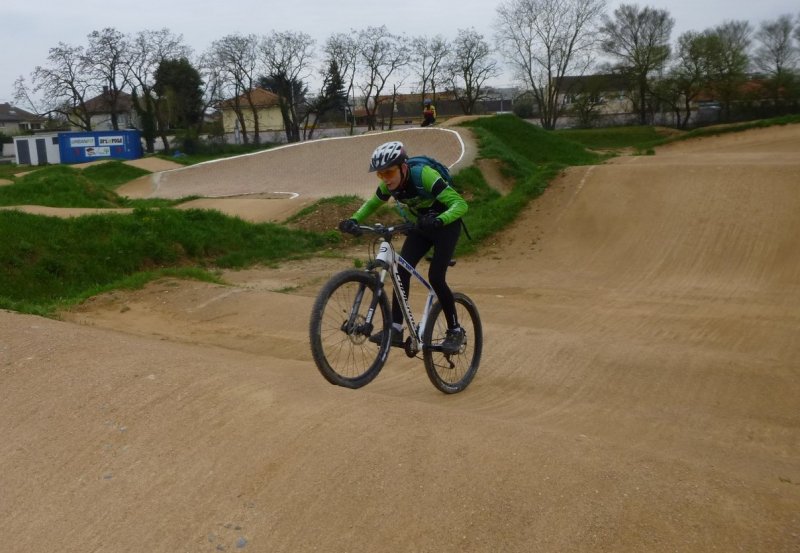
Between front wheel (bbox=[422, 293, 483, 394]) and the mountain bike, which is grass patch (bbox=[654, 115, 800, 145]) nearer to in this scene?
front wheel (bbox=[422, 293, 483, 394])

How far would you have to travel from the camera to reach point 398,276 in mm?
5207

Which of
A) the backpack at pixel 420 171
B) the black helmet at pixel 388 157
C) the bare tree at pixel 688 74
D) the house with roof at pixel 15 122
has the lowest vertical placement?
the backpack at pixel 420 171

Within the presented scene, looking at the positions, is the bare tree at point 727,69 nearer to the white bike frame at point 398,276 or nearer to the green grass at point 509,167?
the green grass at point 509,167

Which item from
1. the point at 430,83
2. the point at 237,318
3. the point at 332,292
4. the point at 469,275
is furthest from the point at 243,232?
the point at 430,83

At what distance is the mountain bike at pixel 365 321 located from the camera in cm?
466

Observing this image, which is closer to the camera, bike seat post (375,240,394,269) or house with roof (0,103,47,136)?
bike seat post (375,240,394,269)

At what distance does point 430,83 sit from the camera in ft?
190

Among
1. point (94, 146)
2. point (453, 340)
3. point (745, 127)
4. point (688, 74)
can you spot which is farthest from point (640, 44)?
point (453, 340)

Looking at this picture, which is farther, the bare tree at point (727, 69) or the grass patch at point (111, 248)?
the bare tree at point (727, 69)

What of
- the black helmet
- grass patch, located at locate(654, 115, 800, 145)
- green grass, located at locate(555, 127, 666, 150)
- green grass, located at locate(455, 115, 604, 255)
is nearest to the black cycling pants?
the black helmet

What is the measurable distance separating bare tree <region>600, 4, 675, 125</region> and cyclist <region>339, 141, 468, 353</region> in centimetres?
5152

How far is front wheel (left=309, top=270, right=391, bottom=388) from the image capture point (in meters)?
4.62

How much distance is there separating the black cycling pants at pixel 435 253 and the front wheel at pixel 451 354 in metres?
0.23

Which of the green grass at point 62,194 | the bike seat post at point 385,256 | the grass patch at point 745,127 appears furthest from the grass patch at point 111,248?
the grass patch at point 745,127
